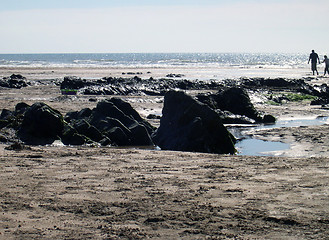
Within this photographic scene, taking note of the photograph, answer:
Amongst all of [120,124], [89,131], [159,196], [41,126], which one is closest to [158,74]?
[120,124]

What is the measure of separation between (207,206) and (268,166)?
279 cm

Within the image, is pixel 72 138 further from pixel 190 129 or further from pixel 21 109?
pixel 21 109

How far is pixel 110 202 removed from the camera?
5766 mm

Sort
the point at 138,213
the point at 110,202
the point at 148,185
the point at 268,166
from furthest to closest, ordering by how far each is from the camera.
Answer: the point at 268,166 < the point at 148,185 < the point at 110,202 < the point at 138,213

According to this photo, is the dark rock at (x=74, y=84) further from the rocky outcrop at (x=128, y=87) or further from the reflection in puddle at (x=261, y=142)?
the reflection in puddle at (x=261, y=142)

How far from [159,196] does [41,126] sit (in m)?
6.23

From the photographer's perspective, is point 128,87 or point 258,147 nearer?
point 258,147

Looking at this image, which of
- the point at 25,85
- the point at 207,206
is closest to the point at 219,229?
the point at 207,206

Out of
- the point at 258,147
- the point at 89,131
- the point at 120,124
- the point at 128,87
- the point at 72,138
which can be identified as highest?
the point at 128,87

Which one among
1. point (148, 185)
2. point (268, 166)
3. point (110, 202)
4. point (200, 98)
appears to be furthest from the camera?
point (200, 98)

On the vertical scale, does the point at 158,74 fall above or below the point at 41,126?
above

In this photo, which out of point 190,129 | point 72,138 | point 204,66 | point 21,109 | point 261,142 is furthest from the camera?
point 204,66

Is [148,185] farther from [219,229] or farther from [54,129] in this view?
[54,129]

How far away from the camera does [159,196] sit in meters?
6.04
